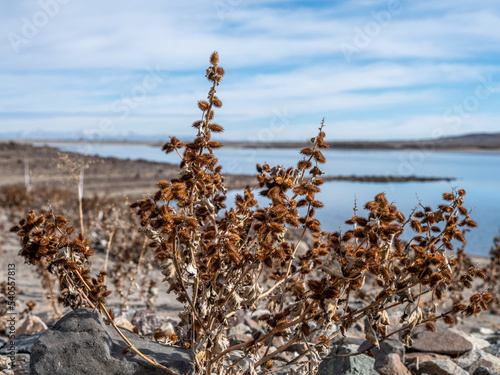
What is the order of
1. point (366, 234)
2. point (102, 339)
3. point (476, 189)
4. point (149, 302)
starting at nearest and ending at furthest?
point (366, 234)
point (102, 339)
point (149, 302)
point (476, 189)

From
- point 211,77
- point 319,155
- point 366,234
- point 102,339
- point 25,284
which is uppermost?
point 211,77

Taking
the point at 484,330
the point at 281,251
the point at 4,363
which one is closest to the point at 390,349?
the point at 281,251

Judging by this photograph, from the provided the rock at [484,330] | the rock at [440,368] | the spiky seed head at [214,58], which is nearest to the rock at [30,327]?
the rock at [440,368]

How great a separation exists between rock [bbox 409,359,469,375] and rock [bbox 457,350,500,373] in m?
0.32

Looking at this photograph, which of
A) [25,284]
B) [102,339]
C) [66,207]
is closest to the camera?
[102,339]

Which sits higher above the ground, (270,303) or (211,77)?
(211,77)

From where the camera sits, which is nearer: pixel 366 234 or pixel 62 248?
pixel 366 234

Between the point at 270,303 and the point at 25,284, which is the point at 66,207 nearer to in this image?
the point at 25,284

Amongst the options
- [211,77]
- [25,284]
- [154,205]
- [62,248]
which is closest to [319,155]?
[211,77]

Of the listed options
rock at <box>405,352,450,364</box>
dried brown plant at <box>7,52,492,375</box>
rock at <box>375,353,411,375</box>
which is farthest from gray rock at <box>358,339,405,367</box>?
dried brown plant at <box>7,52,492,375</box>

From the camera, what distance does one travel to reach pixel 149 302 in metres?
5.92

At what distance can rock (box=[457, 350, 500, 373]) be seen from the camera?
4426mm

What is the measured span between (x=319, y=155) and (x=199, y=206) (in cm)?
74

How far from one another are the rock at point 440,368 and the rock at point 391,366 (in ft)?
0.78
